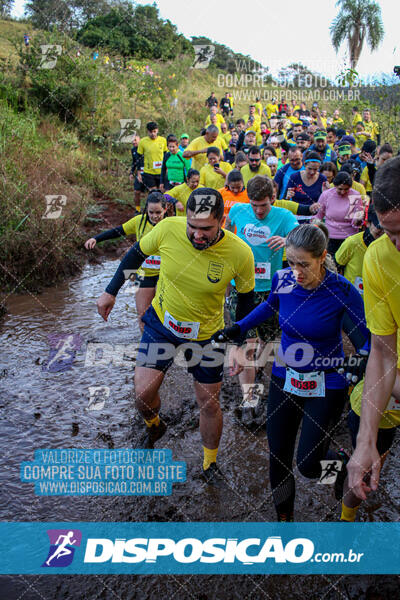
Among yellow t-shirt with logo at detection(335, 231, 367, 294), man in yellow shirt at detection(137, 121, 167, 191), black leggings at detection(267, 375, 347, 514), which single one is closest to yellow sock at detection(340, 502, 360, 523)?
black leggings at detection(267, 375, 347, 514)

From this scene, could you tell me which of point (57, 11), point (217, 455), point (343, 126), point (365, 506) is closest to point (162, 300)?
point (217, 455)

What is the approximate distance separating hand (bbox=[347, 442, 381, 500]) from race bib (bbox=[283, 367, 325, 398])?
0.72 metres

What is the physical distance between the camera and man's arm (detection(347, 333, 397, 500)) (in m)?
1.99

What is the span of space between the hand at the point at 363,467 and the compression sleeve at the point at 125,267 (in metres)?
2.34

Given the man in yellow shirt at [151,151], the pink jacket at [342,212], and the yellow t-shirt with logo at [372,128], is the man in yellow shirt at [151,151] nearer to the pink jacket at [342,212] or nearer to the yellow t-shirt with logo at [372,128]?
the pink jacket at [342,212]

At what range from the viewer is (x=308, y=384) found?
2.74 metres

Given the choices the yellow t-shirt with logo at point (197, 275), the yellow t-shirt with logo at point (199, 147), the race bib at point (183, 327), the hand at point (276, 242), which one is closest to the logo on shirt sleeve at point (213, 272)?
the yellow t-shirt with logo at point (197, 275)

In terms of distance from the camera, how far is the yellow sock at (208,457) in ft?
12.1

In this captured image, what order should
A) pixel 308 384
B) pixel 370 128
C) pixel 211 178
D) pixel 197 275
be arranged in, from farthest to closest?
1. pixel 370 128
2. pixel 211 178
3. pixel 197 275
4. pixel 308 384

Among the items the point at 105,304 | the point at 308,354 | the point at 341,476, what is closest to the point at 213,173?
the point at 105,304

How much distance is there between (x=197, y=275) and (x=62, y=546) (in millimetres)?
2028

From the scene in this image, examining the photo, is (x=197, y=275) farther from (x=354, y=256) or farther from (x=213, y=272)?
(x=354, y=256)

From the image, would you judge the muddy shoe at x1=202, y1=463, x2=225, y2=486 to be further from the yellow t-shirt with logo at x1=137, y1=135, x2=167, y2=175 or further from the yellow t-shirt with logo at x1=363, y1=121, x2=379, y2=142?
the yellow t-shirt with logo at x1=363, y1=121, x2=379, y2=142

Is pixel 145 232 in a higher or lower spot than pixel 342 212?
lower
